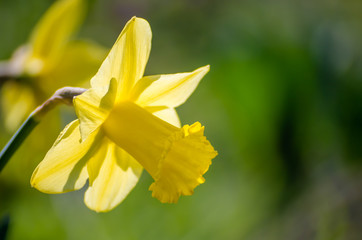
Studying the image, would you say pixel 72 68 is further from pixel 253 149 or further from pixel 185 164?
pixel 253 149

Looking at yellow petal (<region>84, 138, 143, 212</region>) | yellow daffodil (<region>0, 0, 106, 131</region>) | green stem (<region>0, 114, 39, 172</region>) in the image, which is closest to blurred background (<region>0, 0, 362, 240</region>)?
yellow daffodil (<region>0, 0, 106, 131</region>)

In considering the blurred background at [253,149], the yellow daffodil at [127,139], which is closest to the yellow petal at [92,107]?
the yellow daffodil at [127,139]

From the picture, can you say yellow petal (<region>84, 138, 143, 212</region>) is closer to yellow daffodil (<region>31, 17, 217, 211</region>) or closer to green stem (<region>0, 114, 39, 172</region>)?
yellow daffodil (<region>31, 17, 217, 211</region>)

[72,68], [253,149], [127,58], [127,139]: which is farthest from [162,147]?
[253,149]

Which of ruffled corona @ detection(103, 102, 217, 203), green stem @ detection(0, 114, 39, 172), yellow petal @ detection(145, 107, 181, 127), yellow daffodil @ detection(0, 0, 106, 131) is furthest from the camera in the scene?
yellow daffodil @ detection(0, 0, 106, 131)

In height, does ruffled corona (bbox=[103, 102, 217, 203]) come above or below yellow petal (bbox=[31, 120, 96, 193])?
above
